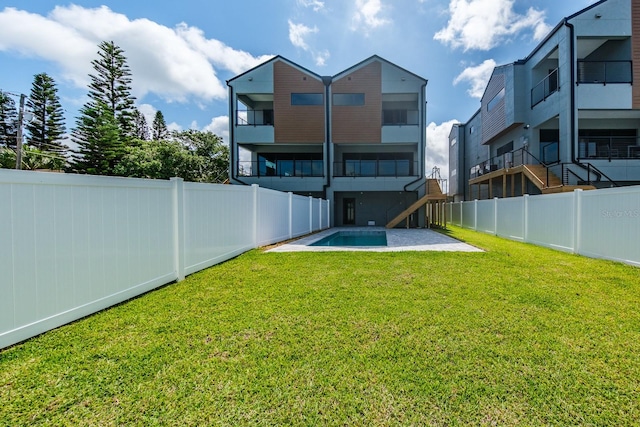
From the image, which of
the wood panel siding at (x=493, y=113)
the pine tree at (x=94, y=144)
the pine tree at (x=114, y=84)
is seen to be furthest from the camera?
the pine tree at (x=114, y=84)

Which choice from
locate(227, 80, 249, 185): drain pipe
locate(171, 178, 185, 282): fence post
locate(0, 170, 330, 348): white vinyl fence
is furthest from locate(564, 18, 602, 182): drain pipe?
locate(227, 80, 249, 185): drain pipe

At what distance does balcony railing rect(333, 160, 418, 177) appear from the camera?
Result: 16.8 m

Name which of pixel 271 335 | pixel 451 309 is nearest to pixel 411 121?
pixel 451 309

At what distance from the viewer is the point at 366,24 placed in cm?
1195

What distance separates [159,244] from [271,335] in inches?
95.0

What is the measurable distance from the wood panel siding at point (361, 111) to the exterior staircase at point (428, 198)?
4.02 metres

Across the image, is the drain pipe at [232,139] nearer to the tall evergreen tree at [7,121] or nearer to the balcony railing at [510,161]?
the balcony railing at [510,161]

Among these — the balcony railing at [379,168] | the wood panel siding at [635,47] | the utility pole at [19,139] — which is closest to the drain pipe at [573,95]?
the wood panel siding at [635,47]

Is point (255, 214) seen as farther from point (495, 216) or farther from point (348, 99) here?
point (348, 99)

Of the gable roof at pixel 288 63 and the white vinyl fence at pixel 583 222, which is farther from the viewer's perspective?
the gable roof at pixel 288 63

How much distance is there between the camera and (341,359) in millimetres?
2252

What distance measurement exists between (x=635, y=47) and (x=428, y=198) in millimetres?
10207

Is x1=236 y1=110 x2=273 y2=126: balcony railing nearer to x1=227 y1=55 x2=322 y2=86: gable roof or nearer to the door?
x1=227 y1=55 x2=322 y2=86: gable roof

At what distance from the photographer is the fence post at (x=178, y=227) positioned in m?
4.34
